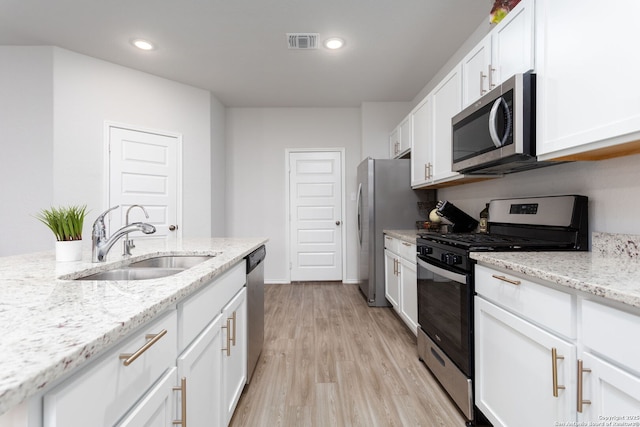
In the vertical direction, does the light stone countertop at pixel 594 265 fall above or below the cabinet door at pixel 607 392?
above

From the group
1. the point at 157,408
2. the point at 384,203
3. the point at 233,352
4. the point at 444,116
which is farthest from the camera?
the point at 384,203

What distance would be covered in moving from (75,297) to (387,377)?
183cm

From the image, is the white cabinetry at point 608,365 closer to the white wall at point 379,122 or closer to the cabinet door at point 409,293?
the cabinet door at point 409,293

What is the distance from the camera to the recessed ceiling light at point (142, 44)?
2.83m

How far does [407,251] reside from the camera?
2.54m

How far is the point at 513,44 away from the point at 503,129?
1.52 feet

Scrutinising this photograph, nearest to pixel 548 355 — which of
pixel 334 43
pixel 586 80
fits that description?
pixel 586 80

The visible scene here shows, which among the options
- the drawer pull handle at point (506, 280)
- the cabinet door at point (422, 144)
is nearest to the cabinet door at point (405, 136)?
the cabinet door at point (422, 144)

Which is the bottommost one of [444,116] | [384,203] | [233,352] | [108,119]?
[233,352]

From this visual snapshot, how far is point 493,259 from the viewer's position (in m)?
1.31

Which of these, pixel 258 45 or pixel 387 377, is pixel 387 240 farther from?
pixel 258 45

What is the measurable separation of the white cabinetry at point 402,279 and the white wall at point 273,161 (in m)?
1.35

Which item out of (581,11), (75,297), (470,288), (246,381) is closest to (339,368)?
(246,381)

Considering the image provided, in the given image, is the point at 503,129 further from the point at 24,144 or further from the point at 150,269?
the point at 24,144
